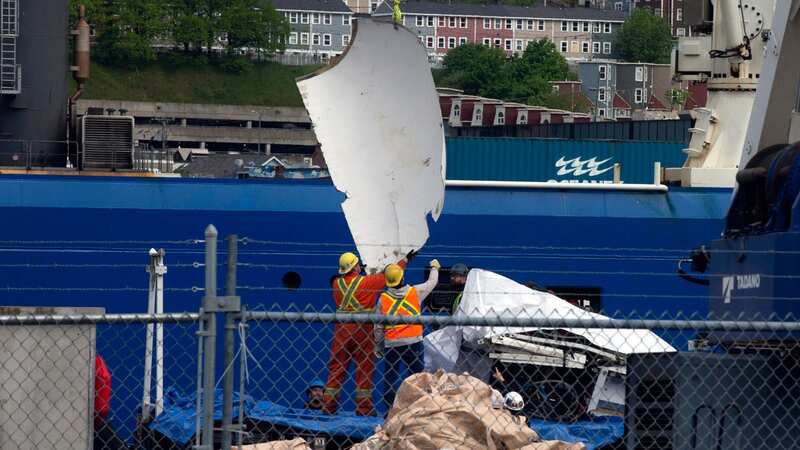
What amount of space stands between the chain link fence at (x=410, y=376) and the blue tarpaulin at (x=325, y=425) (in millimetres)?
19

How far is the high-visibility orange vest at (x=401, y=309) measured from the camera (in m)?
14.3

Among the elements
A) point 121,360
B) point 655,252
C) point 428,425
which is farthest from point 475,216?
point 428,425

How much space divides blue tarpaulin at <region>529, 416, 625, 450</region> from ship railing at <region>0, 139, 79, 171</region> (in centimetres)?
883

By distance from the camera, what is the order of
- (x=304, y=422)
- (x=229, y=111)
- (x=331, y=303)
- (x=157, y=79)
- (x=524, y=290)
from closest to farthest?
(x=304, y=422)
(x=524, y=290)
(x=331, y=303)
(x=229, y=111)
(x=157, y=79)

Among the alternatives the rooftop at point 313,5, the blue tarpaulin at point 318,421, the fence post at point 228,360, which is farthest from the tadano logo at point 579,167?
the rooftop at point 313,5

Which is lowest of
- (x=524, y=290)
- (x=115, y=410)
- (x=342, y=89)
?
(x=115, y=410)

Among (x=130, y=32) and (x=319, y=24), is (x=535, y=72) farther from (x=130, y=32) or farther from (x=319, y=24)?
(x=130, y=32)

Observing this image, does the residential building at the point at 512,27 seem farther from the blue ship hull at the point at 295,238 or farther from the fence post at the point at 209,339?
the fence post at the point at 209,339

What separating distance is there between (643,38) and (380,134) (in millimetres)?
157214

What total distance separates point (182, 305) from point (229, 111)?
11265 centimetres

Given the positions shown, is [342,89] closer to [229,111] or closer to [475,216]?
[475,216]

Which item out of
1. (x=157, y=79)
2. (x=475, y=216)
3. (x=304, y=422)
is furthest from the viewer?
(x=157, y=79)

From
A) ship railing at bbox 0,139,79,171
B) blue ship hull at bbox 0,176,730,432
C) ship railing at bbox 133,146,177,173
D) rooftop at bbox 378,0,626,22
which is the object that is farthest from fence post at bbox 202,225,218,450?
rooftop at bbox 378,0,626,22

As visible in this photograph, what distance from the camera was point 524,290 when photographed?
15.6 metres
